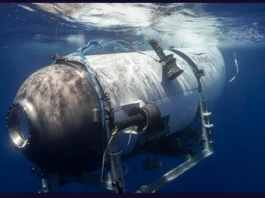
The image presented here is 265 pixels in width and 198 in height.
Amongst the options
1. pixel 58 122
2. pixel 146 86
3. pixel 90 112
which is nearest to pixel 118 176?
pixel 90 112

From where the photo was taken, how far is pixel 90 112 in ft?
14.7

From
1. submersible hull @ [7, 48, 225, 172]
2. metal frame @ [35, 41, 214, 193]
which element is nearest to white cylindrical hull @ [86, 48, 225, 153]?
submersible hull @ [7, 48, 225, 172]

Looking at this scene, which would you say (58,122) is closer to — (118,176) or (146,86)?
(118,176)

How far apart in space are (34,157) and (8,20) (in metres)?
10.0

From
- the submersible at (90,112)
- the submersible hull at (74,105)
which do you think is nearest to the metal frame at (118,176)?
the submersible at (90,112)

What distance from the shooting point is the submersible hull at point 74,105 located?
4.29 m

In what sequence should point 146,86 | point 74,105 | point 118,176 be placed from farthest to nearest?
point 146,86, point 118,176, point 74,105

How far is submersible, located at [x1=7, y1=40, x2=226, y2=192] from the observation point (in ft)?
14.1

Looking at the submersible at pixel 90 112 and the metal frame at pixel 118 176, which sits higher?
the submersible at pixel 90 112

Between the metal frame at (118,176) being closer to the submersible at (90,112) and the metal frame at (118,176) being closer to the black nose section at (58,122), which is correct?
the submersible at (90,112)

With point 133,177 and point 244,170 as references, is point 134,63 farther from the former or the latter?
point 244,170

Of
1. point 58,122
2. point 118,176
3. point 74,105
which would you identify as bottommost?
point 118,176

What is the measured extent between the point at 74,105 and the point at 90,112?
29cm

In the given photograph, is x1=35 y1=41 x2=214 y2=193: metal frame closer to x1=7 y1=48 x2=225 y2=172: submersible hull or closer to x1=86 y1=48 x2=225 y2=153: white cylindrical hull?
x1=7 y1=48 x2=225 y2=172: submersible hull
